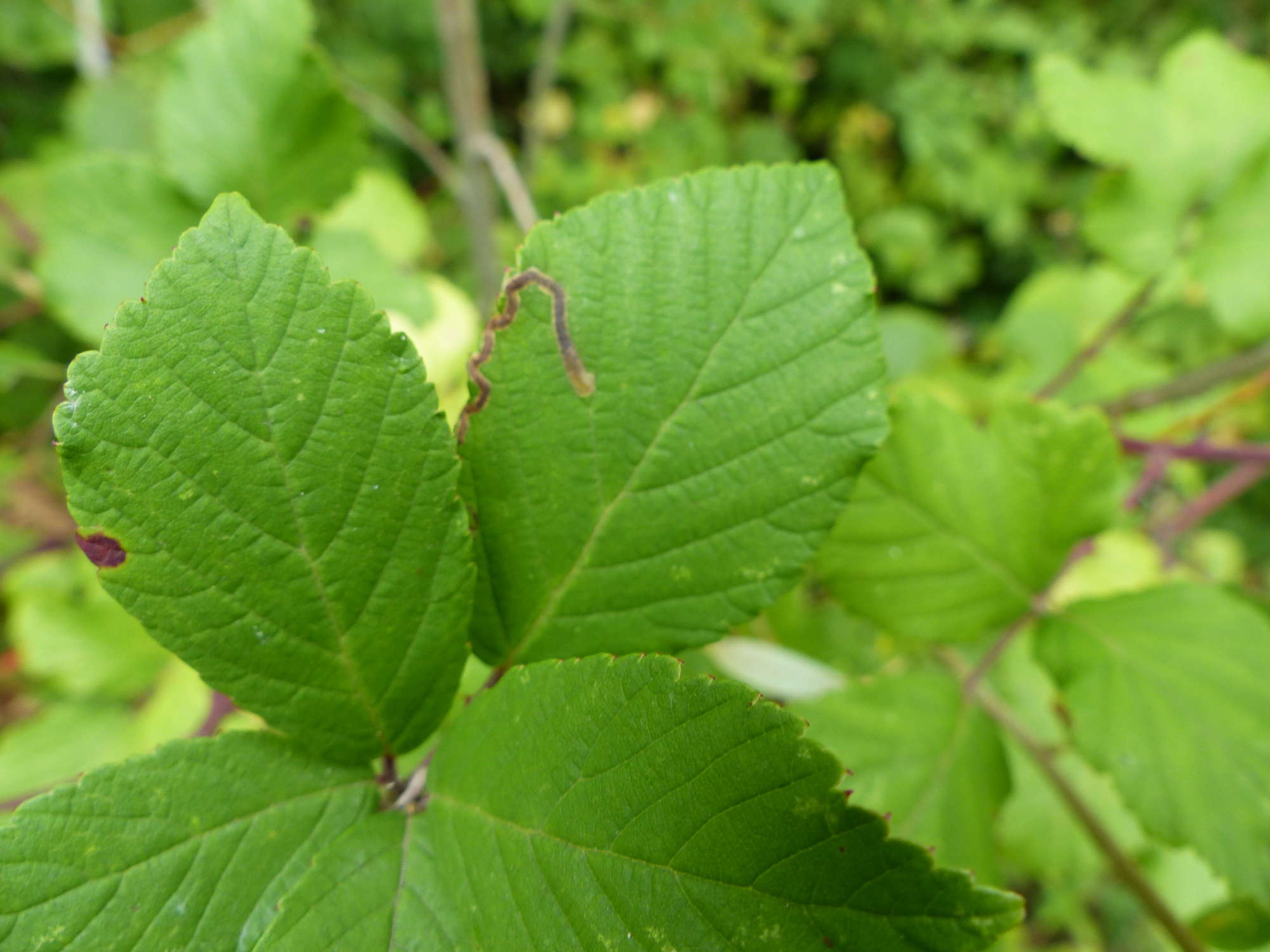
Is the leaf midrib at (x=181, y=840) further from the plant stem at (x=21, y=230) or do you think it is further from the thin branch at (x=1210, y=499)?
the thin branch at (x=1210, y=499)

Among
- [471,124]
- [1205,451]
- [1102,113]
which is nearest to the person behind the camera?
[1205,451]

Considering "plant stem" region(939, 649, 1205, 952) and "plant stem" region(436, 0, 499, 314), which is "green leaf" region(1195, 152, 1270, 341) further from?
"plant stem" region(436, 0, 499, 314)

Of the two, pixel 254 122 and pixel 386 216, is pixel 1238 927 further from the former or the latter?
pixel 386 216

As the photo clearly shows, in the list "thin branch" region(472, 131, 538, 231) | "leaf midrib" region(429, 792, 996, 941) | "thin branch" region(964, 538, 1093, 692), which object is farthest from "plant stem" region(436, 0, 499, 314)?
"leaf midrib" region(429, 792, 996, 941)

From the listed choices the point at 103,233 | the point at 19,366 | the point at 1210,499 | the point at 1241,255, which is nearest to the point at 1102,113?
the point at 1241,255

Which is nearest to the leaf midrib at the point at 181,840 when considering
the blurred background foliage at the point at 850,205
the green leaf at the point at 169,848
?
the green leaf at the point at 169,848
